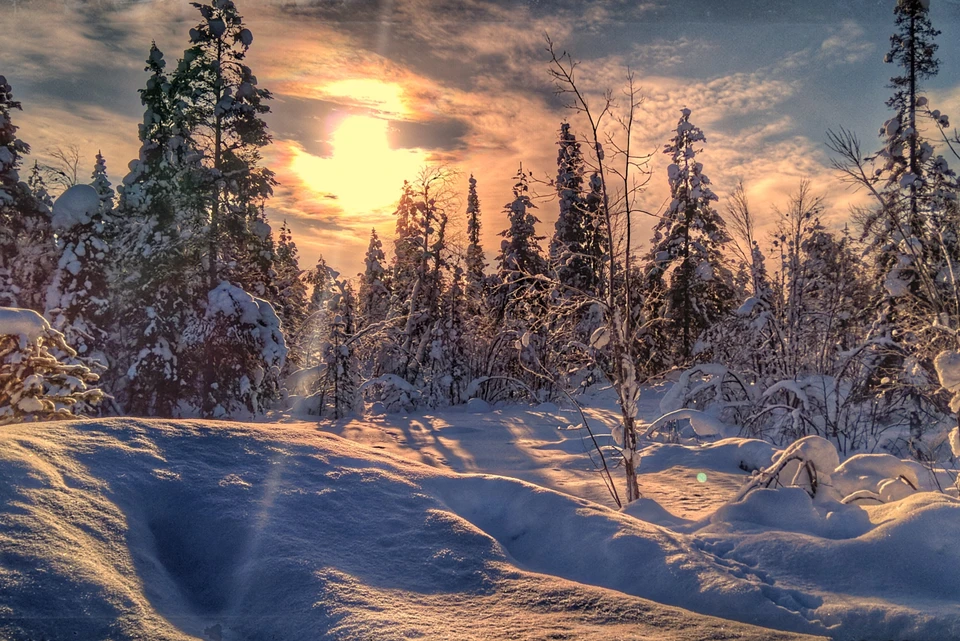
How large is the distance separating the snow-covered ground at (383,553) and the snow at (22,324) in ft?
13.5

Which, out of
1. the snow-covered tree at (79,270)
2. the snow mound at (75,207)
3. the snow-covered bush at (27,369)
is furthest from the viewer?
the snow-covered tree at (79,270)

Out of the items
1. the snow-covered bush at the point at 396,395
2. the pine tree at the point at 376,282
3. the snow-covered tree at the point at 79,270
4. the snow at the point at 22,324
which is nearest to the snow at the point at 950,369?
the snow at the point at 22,324

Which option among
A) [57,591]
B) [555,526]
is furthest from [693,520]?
[57,591]

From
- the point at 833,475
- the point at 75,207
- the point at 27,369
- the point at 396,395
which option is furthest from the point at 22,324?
the point at 396,395

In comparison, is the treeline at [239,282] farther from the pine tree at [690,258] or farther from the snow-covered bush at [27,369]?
the snow-covered bush at [27,369]

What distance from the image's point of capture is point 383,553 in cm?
321

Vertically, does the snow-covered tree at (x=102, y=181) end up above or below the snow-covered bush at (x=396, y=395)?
above

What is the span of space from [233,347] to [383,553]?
49.8 feet

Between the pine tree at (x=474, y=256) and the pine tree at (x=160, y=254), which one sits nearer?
the pine tree at (x=160, y=254)

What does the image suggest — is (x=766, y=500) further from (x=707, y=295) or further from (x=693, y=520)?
(x=707, y=295)

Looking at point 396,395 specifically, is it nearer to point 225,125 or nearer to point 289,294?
point 225,125

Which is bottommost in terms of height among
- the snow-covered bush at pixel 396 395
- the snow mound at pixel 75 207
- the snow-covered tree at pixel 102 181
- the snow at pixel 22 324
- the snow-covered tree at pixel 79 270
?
the snow-covered bush at pixel 396 395

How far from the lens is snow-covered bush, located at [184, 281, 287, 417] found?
1634 cm

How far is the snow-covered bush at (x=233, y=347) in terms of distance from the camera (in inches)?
643
